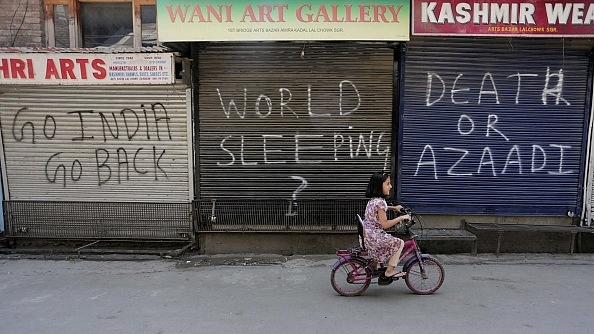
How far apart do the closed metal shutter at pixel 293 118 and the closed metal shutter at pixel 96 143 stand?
56 cm

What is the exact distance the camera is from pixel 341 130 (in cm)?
699

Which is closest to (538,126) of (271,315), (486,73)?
(486,73)

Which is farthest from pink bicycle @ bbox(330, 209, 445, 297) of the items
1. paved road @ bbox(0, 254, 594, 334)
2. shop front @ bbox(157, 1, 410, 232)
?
shop front @ bbox(157, 1, 410, 232)

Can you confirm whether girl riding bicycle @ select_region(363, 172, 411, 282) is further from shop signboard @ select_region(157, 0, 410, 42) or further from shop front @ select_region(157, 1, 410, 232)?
shop signboard @ select_region(157, 0, 410, 42)

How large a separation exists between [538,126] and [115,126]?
710 cm

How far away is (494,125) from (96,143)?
6.72m

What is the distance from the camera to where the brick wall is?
7.13 metres

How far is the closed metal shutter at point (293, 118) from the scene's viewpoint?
22.6 feet

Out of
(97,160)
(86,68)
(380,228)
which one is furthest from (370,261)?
(86,68)

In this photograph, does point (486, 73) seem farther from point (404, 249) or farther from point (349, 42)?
point (404, 249)

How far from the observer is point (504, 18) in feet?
20.9

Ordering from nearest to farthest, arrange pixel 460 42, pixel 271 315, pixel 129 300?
pixel 271 315
pixel 129 300
pixel 460 42

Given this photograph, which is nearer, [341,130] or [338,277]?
[338,277]

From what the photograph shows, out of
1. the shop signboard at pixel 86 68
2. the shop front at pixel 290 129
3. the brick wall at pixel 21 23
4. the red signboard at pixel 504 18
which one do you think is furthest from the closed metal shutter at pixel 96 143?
the red signboard at pixel 504 18
